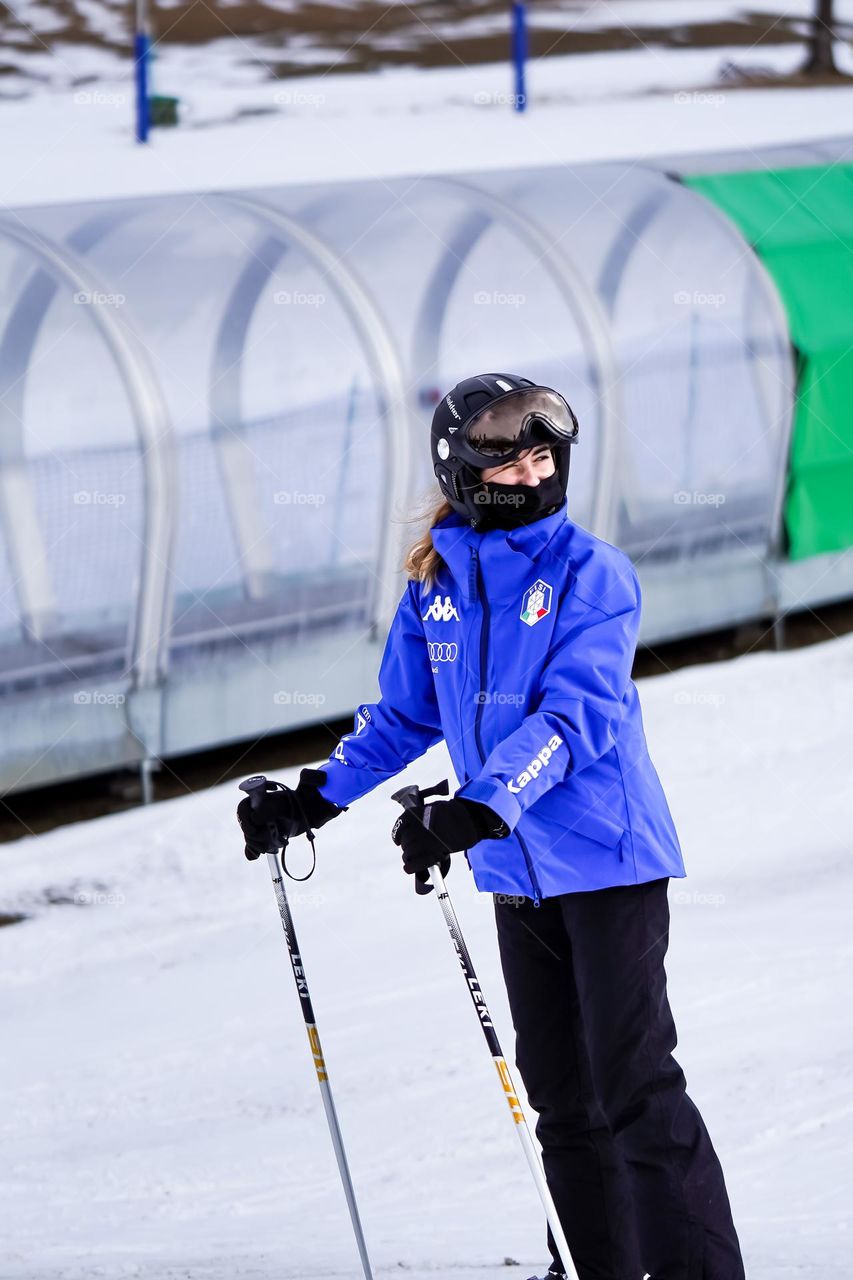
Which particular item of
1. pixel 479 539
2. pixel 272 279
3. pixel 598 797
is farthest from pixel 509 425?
pixel 272 279

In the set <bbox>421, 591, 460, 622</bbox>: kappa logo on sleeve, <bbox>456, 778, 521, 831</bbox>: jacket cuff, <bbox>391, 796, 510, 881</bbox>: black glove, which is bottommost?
<bbox>391, 796, 510, 881</bbox>: black glove

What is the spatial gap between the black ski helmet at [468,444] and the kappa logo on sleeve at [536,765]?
48 centimetres

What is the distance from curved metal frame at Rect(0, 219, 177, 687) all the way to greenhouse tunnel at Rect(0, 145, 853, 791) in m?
0.01

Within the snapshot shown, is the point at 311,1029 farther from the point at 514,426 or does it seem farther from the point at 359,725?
the point at 514,426

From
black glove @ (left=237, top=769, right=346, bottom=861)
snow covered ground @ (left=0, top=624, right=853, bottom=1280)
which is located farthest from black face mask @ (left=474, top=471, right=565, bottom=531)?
snow covered ground @ (left=0, top=624, right=853, bottom=1280)

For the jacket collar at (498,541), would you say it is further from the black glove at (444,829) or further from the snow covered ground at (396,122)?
the snow covered ground at (396,122)

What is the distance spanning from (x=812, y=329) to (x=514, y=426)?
7420 mm

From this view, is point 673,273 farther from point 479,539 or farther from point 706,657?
point 479,539

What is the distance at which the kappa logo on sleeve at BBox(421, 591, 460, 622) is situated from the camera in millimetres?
3377

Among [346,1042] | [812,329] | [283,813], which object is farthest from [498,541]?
[812,329]

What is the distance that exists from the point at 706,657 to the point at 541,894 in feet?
22.9

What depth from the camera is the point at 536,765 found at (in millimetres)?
3131

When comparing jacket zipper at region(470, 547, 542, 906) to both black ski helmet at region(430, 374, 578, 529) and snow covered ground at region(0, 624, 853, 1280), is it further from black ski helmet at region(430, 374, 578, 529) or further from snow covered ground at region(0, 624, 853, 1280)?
snow covered ground at region(0, 624, 853, 1280)

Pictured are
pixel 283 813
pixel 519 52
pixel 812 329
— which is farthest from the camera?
pixel 519 52
